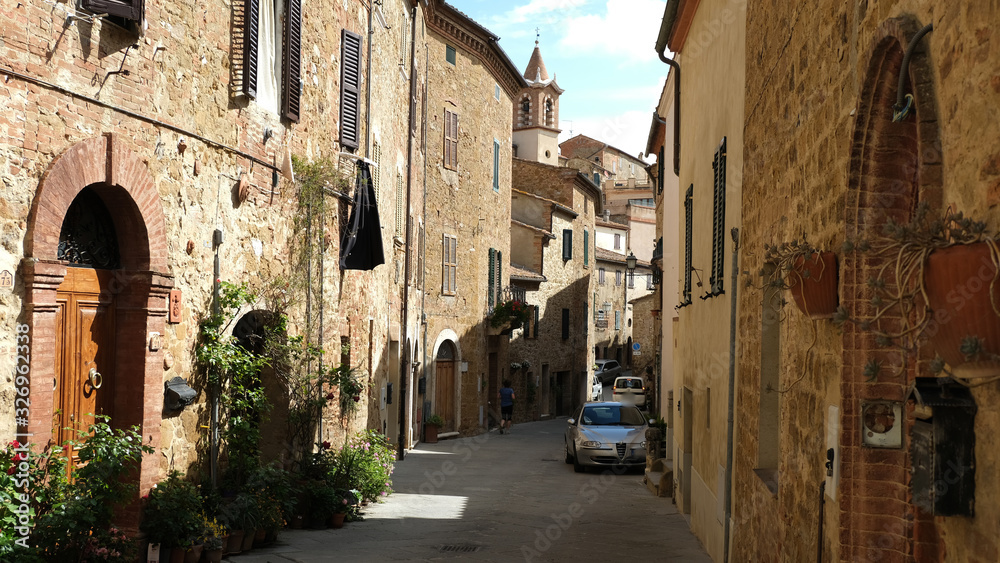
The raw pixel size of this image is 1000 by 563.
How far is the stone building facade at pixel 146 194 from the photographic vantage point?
243 inches

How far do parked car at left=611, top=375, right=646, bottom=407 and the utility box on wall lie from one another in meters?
30.6

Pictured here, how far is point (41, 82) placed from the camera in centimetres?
622

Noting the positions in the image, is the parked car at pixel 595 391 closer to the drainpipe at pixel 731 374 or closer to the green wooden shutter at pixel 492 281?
the green wooden shutter at pixel 492 281

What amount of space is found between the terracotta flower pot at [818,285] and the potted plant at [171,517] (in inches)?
217

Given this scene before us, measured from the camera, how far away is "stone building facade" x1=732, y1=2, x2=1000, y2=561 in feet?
9.55

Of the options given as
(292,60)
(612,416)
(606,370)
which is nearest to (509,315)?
(612,416)

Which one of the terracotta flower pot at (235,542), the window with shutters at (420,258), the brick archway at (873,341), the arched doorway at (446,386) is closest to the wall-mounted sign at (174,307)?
the terracotta flower pot at (235,542)

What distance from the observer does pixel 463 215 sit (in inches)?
1023

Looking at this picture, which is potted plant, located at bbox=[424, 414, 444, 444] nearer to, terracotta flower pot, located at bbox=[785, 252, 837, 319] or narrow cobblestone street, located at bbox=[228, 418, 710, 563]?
narrow cobblestone street, located at bbox=[228, 418, 710, 563]

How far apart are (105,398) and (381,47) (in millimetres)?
9845

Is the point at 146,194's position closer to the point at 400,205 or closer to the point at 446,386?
the point at 400,205

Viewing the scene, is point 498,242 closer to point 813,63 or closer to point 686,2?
point 686,2

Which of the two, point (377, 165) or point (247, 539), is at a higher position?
point (377, 165)

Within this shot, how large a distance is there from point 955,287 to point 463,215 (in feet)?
77.2
